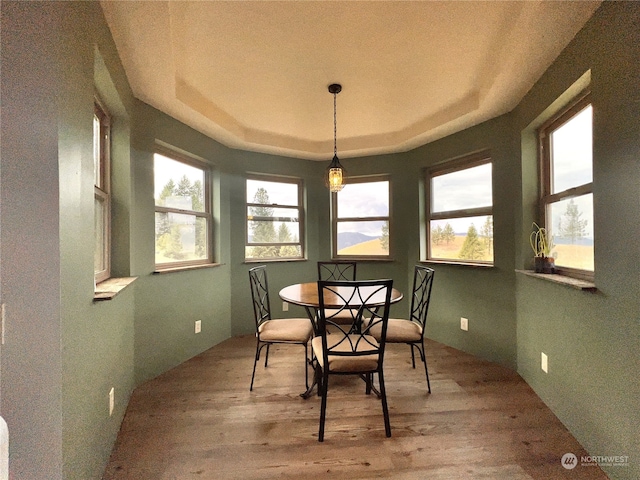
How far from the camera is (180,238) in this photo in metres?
2.85

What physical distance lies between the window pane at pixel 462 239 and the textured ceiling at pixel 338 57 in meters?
0.99

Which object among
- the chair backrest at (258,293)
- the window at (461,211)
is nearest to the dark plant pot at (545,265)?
the window at (461,211)

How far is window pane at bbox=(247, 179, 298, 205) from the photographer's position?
3.62 meters

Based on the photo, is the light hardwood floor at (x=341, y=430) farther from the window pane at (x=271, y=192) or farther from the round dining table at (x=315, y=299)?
the window pane at (x=271, y=192)

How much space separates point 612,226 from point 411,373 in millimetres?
1728

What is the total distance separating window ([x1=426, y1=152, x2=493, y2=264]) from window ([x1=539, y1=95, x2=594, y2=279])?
57 centimetres

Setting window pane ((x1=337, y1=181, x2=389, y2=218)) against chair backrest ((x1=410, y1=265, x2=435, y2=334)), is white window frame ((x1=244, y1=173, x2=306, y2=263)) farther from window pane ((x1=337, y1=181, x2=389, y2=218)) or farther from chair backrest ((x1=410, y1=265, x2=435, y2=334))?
chair backrest ((x1=410, y1=265, x2=435, y2=334))

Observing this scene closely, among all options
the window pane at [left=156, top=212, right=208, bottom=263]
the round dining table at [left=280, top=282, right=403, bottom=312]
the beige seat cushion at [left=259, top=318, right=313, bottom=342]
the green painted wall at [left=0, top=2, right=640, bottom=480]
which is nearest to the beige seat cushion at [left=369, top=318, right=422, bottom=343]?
the round dining table at [left=280, top=282, right=403, bottom=312]

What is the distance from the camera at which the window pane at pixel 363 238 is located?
381 centimetres

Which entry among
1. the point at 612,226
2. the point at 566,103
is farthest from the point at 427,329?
the point at 566,103

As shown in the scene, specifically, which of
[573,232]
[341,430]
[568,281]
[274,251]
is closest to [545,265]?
[573,232]

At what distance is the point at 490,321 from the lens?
2693 millimetres

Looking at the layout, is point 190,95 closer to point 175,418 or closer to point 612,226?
point 175,418

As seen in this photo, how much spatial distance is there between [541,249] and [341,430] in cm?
201
